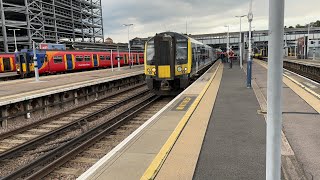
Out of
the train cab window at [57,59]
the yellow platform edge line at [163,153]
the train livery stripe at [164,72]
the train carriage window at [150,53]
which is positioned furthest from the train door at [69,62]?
the yellow platform edge line at [163,153]

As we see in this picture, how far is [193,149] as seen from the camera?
564 cm

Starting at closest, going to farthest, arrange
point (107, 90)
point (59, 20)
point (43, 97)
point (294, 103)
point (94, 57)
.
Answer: point (294, 103)
point (43, 97)
point (107, 90)
point (94, 57)
point (59, 20)

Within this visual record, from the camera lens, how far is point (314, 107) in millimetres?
9250

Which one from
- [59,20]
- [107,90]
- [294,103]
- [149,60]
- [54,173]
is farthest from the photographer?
[59,20]

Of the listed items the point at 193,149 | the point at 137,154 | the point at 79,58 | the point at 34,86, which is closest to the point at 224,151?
the point at 193,149

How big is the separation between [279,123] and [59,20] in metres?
74.5

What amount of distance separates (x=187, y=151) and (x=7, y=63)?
107ft

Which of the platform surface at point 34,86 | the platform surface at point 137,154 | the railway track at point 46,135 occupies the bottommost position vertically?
the railway track at point 46,135

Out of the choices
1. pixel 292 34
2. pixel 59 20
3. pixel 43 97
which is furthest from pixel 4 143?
pixel 292 34

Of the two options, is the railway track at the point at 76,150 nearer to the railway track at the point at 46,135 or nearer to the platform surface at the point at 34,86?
the railway track at the point at 46,135

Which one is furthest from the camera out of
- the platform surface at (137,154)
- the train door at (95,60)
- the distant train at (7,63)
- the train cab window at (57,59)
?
the train door at (95,60)

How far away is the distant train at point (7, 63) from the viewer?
32.4m

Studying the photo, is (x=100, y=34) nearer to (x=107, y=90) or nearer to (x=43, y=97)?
(x=107, y=90)

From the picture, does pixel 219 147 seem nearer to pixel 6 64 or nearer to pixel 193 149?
pixel 193 149
